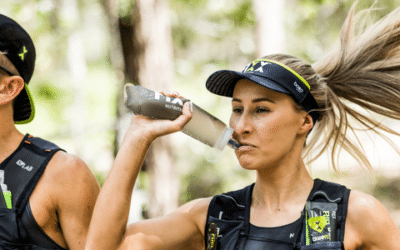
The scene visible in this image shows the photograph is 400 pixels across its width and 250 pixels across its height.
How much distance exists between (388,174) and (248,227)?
1202cm

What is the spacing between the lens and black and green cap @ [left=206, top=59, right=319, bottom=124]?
2469mm

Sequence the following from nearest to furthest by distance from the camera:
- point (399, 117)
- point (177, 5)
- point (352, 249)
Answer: point (352, 249) → point (399, 117) → point (177, 5)

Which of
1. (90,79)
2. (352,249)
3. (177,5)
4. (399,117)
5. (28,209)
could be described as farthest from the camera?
(90,79)

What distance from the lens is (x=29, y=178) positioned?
2.50 meters

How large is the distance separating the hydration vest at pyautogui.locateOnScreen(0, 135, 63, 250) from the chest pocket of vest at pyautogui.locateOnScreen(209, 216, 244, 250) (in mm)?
919

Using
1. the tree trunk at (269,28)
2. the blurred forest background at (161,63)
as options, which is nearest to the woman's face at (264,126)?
the blurred forest background at (161,63)

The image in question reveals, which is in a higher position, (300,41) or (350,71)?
(300,41)

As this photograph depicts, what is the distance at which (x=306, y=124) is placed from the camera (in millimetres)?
2596

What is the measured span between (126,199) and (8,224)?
1.97ft

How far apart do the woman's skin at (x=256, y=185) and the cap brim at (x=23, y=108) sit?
66 centimetres

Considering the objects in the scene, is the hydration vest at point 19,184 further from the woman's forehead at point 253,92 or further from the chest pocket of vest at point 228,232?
the woman's forehead at point 253,92

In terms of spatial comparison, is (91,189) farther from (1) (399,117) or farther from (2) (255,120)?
(1) (399,117)

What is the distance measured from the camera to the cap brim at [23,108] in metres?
2.80

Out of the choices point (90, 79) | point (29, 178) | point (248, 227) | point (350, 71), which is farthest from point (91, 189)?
point (90, 79)
